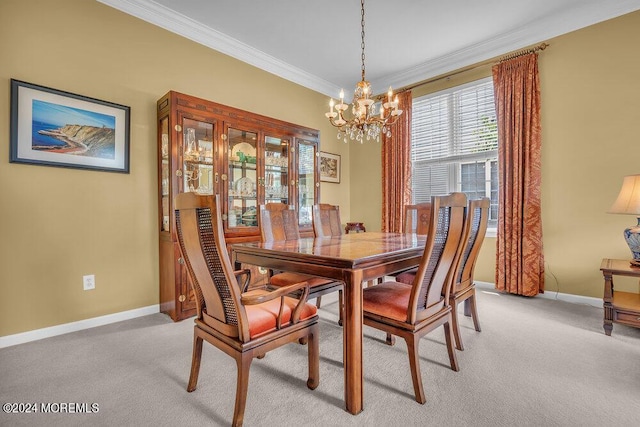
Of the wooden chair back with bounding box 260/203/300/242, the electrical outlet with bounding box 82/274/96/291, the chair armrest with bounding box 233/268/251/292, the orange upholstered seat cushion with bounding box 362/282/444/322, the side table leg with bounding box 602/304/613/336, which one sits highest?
the wooden chair back with bounding box 260/203/300/242

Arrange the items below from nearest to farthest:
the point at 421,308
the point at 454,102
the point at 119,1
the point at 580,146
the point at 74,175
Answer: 1. the point at 421,308
2. the point at 74,175
3. the point at 119,1
4. the point at 580,146
5. the point at 454,102

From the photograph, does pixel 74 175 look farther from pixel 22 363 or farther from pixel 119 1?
pixel 119 1

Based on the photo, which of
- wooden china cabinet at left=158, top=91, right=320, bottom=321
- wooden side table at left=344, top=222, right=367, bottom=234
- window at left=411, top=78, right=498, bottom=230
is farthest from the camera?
wooden side table at left=344, top=222, right=367, bottom=234

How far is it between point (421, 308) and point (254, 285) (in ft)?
6.47

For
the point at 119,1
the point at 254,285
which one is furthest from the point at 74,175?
the point at 254,285

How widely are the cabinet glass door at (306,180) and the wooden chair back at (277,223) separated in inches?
38.6

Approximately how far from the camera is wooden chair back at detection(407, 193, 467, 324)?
1.45 metres

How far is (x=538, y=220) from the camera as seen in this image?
3.23 m

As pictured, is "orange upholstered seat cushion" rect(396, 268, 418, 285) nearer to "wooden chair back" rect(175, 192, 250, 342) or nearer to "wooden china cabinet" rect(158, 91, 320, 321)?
"wooden china cabinet" rect(158, 91, 320, 321)

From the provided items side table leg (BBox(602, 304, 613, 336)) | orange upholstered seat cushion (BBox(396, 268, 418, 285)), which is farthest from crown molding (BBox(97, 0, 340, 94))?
side table leg (BBox(602, 304, 613, 336))

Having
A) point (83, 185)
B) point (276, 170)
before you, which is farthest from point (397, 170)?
point (83, 185)

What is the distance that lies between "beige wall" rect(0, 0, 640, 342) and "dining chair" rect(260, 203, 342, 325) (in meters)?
1.22

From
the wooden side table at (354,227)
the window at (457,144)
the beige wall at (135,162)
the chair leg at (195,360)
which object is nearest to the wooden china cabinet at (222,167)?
the beige wall at (135,162)

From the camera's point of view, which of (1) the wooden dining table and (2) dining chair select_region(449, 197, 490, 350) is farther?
(2) dining chair select_region(449, 197, 490, 350)
